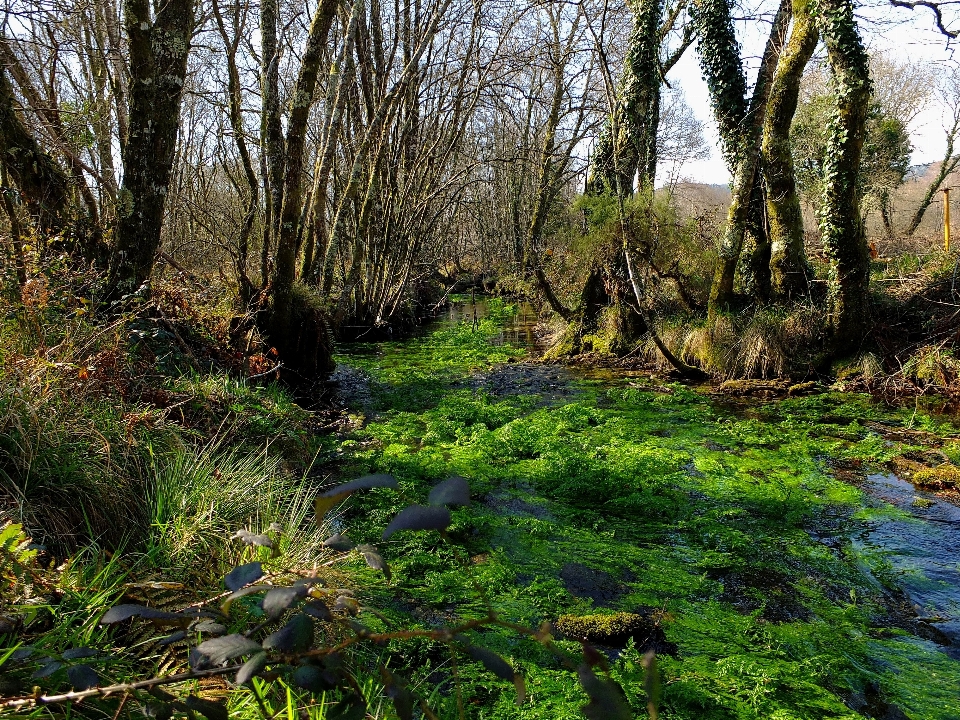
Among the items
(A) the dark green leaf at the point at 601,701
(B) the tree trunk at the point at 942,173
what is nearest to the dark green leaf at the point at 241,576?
(A) the dark green leaf at the point at 601,701

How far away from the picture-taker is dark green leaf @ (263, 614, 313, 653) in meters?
1.10

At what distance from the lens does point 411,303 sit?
14523 millimetres

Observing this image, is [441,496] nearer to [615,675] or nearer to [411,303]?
[615,675]

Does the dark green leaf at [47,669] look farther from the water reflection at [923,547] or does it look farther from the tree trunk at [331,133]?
the tree trunk at [331,133]

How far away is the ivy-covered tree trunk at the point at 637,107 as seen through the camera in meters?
10.0

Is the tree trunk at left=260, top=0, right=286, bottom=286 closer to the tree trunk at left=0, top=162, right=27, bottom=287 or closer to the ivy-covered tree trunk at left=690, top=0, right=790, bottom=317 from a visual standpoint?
the tree trunk at left=0, top=162, right=27, bottom=287

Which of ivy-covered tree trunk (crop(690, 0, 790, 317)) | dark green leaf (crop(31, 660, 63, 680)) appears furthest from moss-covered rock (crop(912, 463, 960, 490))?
dark green leaf (crop(31, 660, 63, 680))

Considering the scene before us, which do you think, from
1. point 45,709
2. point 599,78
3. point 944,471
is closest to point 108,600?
point 45,709

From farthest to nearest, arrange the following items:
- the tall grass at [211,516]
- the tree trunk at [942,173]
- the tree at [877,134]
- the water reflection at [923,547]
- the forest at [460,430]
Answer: the tree trunk at [942,173] → the tree at [877,134] → the water reflection at [923,547] → the tall grass at [211,516] → the forest at [460,430]

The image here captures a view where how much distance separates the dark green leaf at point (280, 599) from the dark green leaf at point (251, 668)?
0.23ft

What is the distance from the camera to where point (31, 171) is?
554 cm

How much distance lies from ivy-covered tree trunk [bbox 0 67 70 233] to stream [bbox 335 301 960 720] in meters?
3.44

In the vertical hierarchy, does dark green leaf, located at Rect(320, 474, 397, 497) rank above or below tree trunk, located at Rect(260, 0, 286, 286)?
below

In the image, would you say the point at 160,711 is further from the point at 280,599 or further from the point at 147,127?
the point at 147,127
